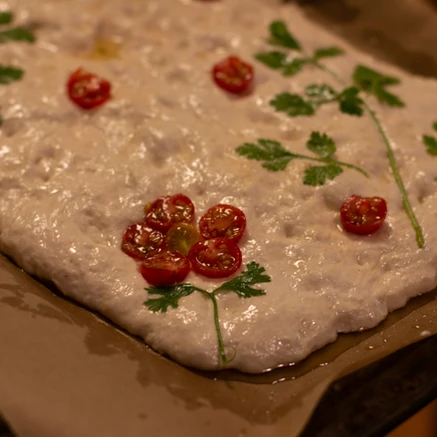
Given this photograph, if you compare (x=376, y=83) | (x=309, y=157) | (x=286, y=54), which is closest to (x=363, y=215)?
(x=309, y=157)

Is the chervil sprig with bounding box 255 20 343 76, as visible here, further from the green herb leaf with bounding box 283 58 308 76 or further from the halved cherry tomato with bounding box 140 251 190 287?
the halved cherry tomato with bounding box 140 251 190 287

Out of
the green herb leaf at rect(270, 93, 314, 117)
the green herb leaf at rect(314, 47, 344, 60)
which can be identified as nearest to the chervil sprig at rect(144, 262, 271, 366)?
the green herb leaf at rect(270, 93, 314, 117)

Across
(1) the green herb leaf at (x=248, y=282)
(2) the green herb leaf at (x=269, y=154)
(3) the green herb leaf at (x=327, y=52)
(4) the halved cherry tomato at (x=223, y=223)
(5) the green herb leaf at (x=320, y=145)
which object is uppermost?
(3) the green herb leaf at (x=327, y=52)

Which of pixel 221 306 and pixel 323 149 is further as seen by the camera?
pixel 323 149

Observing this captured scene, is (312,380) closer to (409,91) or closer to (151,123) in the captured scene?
(151,123)

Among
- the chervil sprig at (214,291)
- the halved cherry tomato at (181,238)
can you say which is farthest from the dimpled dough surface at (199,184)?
the halved cherry tomato at (181,238)

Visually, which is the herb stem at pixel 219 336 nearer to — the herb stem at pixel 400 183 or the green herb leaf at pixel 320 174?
the green herb leaf at pixel 320 174

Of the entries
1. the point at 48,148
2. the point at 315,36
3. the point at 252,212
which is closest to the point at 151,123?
the point at 48,148
